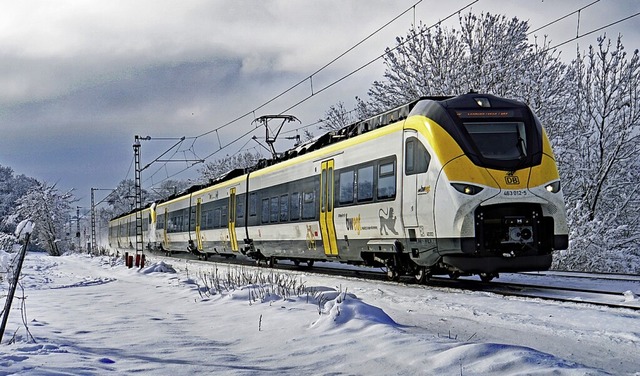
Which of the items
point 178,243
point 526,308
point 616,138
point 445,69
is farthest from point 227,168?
point 526,308

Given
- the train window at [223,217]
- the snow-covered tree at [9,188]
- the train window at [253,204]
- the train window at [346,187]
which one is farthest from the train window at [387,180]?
the snow-covered tree at [9,188]

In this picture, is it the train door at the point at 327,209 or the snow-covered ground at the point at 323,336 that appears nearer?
the snow-covered ground at the point at 323,336

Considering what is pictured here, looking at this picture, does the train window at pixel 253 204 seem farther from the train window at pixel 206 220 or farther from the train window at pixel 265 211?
the train window at pixel 206 220

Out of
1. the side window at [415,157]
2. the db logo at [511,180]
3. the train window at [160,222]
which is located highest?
the side window at [415,157]

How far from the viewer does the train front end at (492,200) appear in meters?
10.4

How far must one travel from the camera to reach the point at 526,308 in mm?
8695

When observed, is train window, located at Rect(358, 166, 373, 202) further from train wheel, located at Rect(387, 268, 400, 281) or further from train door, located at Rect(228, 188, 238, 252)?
train door, located at Rect(228, 188, 238, 252)

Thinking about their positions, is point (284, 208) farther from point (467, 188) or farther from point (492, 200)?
point (492, 200)

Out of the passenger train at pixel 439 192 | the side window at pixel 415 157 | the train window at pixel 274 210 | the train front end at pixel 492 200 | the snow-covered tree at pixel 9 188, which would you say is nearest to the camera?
the train front end at pixel 492 200

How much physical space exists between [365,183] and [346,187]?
3.09 ft

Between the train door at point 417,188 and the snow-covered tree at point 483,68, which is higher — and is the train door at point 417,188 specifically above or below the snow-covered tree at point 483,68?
below

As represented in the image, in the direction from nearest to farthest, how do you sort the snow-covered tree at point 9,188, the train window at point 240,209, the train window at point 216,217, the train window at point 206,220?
1. the train window at point 240,209
2. the train window at point 216,217
3. the train window at point 206,220
4. the snow-covered tree at point 9,188

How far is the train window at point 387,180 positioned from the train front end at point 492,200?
4.52ft

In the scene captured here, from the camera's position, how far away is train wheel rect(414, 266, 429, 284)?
12.2 metres
